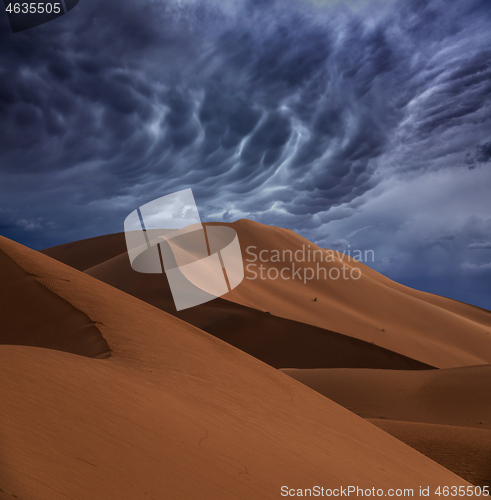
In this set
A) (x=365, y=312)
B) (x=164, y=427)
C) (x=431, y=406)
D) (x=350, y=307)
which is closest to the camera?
(x=164, y=427)

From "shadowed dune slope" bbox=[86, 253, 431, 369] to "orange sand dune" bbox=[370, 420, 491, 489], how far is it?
29.4ft

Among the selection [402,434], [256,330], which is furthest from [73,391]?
[256,330]

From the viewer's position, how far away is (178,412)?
3654mm

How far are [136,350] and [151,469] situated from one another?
2722 mm


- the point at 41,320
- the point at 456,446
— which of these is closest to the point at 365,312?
the point at 456,446

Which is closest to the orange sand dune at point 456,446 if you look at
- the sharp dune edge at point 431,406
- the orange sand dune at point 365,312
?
the sharp dune edge at point 431,406

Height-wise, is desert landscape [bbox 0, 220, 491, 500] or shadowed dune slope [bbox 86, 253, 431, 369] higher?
desert landscape [bbox 0, 220, 491, 500]

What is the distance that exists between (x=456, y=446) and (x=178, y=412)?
4959 millimetres

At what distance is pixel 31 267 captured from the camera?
6867 mm

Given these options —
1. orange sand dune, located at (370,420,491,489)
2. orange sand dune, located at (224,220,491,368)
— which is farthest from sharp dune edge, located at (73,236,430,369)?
orange sand dune, located at (370,420,491,489)

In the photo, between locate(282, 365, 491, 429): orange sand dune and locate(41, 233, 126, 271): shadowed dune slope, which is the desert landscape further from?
locate(41, 233, 126, 271): shadowed dune slope

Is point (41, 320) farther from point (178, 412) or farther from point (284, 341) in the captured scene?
point (284, 341)

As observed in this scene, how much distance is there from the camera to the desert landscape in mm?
2471

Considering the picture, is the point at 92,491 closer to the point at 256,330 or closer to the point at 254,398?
the point at 254,398
